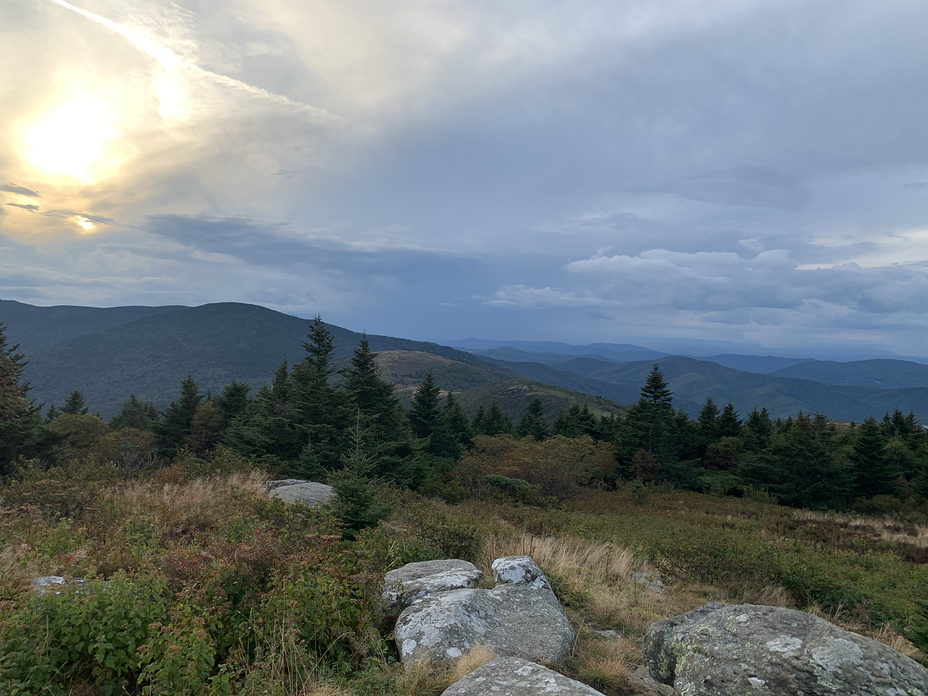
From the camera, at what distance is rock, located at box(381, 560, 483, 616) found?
531cm

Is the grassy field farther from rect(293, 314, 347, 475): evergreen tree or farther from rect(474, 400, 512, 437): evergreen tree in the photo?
rect(474, 400, 512, 437): evergreen tree

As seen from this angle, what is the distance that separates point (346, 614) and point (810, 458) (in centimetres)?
3261

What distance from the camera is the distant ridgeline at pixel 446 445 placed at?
71.6ft

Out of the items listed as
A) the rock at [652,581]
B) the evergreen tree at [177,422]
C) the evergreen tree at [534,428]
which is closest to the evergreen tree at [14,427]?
the evergreen tree at [177,422]

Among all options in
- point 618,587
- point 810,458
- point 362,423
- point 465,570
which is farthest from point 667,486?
point 465,570

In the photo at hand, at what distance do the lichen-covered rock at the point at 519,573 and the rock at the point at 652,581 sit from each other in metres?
2.52

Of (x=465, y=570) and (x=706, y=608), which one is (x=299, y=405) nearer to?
(x=465, y=570)

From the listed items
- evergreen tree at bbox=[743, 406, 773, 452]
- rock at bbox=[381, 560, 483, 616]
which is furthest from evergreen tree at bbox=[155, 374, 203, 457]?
evergreen tree at bbox=[743, 406, 773, 452]

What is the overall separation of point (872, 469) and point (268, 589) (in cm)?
3638

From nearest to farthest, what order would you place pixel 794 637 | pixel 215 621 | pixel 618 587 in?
pixel 794 637 → pixel 215 621 → pixel 618 587

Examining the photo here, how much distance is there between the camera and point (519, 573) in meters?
5.99

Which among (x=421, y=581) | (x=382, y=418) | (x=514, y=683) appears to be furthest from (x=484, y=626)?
(x=382, y=418)

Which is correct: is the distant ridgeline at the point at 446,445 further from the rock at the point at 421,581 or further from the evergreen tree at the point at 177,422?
the rock at the point at 421,581

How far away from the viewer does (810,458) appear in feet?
94.2
